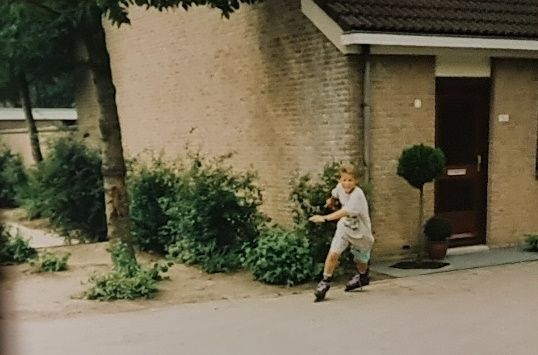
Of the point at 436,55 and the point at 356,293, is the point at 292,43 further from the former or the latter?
the point at 356,293

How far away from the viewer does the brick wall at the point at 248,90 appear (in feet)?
33.3

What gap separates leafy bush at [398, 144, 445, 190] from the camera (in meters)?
9.20

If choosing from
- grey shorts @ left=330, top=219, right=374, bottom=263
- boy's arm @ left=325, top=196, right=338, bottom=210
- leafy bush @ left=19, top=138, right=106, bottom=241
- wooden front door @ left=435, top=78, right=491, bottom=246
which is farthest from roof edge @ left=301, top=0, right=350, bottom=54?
leafy bush @ left=19, top=138, right=106, bottom=241

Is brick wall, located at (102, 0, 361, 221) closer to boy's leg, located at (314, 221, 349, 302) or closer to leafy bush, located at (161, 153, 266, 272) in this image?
leafy bush, located at (161, 153, 266, 272)

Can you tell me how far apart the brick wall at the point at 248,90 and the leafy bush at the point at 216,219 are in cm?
123

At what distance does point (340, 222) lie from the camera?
7828 mm

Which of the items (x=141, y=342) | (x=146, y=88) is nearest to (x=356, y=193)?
(x=141, y=342)

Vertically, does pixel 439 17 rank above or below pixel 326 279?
above

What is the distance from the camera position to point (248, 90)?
12156mm

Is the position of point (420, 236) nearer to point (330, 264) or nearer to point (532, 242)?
point (532, 242)

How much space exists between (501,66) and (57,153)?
878 cm

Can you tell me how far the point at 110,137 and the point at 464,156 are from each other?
5.54 m

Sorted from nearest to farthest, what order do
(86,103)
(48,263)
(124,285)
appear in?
(124,285) → (48,263) → (86,103)

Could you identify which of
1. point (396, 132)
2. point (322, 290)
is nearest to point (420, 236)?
point (396, 132)
